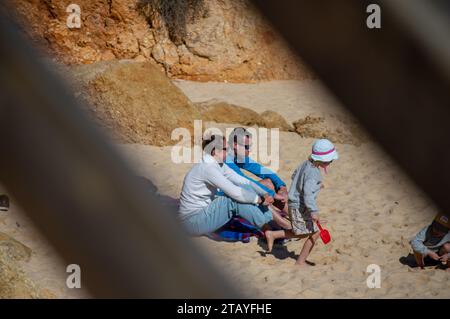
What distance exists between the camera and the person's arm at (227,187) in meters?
5.52

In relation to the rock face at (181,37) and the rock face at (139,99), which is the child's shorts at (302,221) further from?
the rock face at (181,37)

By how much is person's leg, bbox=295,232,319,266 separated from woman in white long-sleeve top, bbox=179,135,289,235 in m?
0.41

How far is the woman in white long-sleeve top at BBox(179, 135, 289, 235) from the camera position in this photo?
5539 millimetres

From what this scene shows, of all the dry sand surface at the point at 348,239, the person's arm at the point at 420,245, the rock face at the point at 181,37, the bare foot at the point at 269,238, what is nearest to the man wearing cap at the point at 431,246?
the person's arm at the point at 420,245

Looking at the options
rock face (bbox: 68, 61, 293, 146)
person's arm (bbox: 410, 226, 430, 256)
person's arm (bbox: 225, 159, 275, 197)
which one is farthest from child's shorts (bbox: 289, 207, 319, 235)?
rock face (bbox: 68, 61, 293, 146)

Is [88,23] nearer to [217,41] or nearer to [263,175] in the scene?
[217,41]

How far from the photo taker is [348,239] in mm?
6086

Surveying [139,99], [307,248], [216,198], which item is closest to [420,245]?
[307,248]

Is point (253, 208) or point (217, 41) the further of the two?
point (217, 41)

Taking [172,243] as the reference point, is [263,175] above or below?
above

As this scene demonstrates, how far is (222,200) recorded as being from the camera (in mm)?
5637
